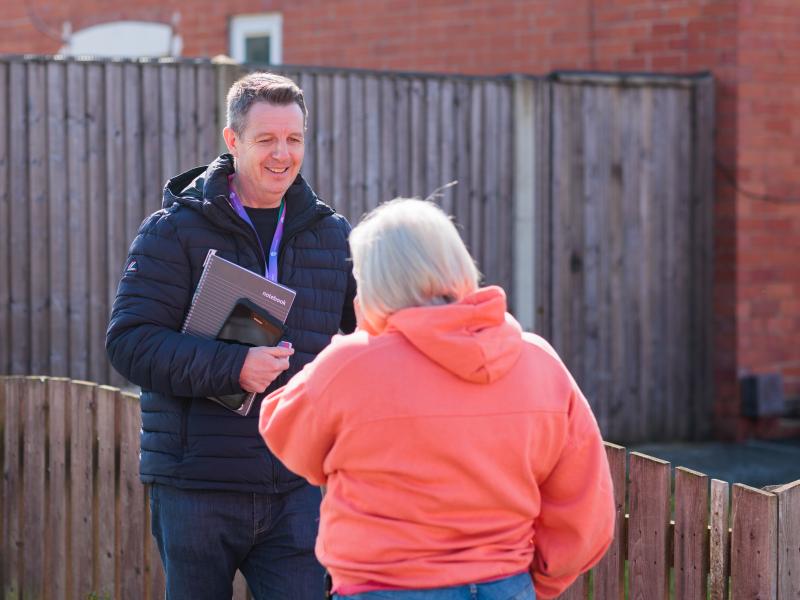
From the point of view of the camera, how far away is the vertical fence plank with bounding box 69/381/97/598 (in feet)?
16.0

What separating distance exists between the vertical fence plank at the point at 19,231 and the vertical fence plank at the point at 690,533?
5.02 m

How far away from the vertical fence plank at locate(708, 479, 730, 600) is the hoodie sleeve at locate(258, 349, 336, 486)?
1387 mm

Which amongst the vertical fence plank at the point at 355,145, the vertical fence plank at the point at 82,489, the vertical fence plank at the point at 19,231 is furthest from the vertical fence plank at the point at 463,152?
the vertical fence plank at the point at 82,489

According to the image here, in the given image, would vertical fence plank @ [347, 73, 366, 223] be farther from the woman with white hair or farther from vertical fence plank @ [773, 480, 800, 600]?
the woman with white hair

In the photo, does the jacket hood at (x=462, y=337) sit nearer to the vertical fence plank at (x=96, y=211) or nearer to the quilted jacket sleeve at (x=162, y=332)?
the quilted jacket sleeve at (x=162, y=332)

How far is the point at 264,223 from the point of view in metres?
3.57

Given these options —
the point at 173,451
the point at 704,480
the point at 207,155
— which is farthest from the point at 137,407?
the point at 207,155

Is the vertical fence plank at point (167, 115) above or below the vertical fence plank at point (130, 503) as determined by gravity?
above

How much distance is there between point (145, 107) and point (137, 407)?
12.0ft

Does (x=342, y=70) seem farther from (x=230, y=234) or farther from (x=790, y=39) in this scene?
(x=230, y=234)

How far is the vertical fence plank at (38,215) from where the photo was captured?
25.1 feet

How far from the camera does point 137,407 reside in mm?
4590

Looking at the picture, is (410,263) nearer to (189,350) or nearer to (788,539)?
(189,350)

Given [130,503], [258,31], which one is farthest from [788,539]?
[258,31]
